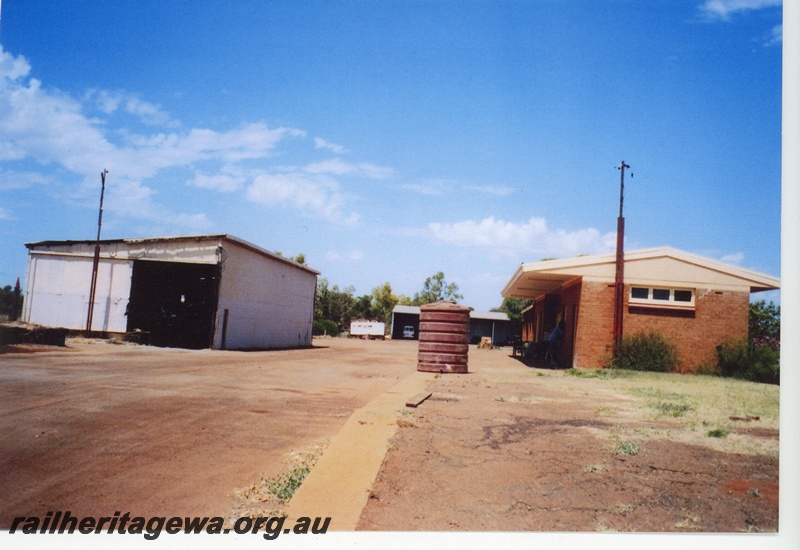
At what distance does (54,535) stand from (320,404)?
11.5 feet

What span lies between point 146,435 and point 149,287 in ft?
53.4

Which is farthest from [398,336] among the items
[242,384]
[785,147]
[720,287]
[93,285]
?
[785,147]

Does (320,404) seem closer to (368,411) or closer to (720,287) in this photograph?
(368,411)

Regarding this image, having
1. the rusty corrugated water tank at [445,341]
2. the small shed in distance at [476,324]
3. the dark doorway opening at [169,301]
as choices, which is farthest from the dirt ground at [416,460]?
the small shed in distance at [476,324]

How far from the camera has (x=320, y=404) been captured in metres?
6.27

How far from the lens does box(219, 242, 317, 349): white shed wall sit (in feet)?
60.6

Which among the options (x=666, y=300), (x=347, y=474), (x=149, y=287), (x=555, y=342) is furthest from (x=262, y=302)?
(x=347, y=474)

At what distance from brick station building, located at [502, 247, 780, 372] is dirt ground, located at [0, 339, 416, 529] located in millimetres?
8720

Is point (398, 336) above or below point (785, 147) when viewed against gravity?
below

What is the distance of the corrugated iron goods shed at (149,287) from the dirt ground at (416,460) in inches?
450

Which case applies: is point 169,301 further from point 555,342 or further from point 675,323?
point 675,323

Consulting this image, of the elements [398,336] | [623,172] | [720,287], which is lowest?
[398,336]

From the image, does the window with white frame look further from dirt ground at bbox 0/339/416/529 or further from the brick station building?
dirt ground at bbox 0/339/416/529

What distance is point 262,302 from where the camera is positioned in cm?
2145
